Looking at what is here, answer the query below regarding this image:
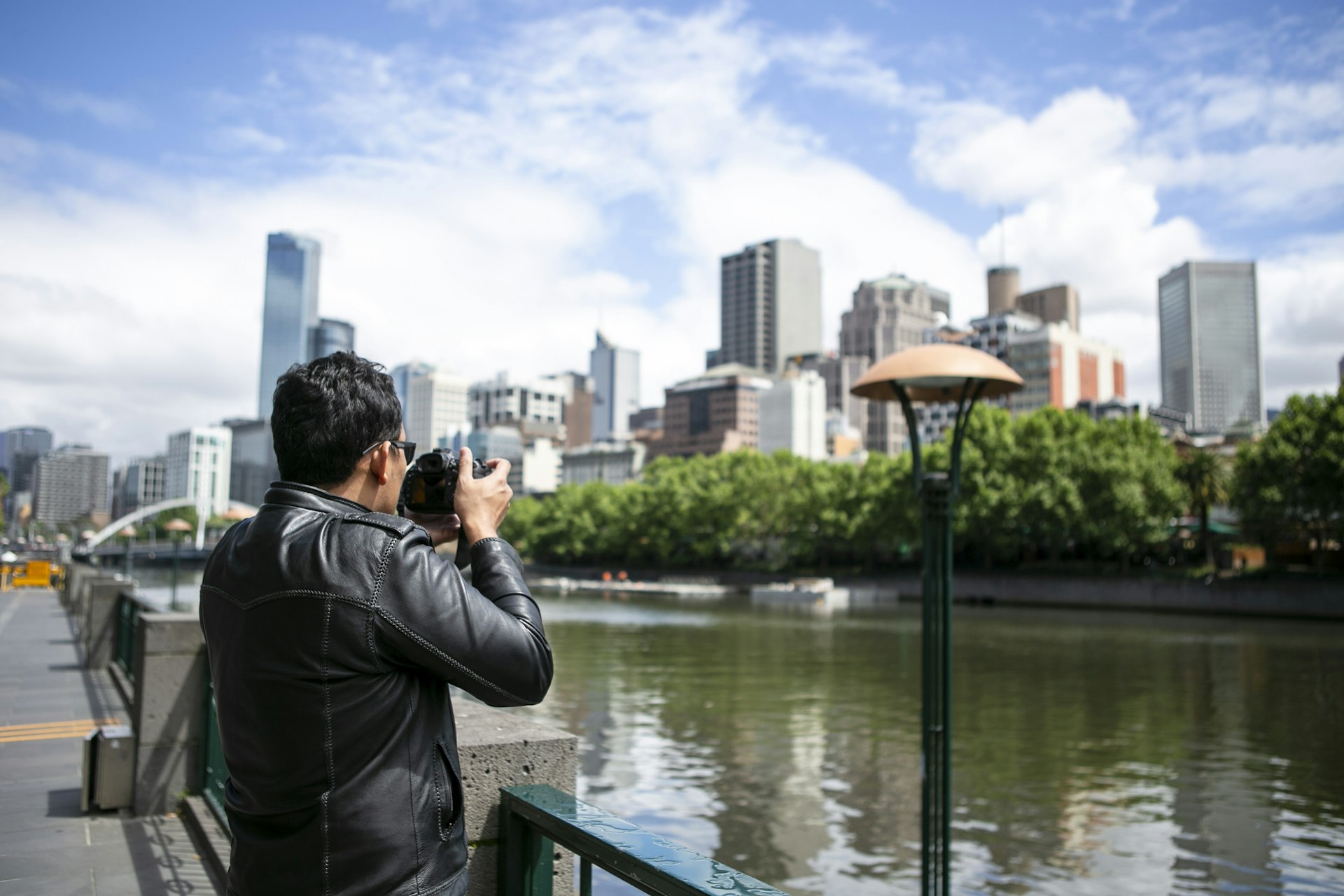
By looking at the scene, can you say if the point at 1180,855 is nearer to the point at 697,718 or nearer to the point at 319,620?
the point at 697,718

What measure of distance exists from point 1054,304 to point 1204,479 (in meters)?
146

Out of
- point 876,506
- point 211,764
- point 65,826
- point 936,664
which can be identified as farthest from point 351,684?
point 876,506

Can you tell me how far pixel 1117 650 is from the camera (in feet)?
94.5

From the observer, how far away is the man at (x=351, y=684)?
1.82 m

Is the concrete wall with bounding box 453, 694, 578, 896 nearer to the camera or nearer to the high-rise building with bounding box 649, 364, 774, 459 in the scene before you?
the camera

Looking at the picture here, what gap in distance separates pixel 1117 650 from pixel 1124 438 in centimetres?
2882

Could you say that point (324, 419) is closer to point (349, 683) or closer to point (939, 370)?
point (349, 683)

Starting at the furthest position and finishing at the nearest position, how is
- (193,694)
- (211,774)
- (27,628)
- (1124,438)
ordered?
(1124,438) < (27,628) < (193,694) < (211,774)

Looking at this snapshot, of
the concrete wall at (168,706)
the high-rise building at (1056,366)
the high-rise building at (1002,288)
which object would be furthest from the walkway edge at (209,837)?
the high-rise building at (1002,288)

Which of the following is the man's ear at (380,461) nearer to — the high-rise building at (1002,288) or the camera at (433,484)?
the camera at (433,484)

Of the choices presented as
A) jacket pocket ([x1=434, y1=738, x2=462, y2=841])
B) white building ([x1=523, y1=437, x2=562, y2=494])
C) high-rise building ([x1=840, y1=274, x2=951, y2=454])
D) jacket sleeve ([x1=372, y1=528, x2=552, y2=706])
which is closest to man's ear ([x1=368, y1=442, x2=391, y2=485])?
jacket sleeve ([x1=372, y1=528, x2=552, y2=706])

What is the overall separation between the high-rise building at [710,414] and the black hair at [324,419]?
506 feet

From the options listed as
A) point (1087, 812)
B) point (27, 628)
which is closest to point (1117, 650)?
point (1087, 812)

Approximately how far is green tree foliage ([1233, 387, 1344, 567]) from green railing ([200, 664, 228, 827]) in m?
47.3
